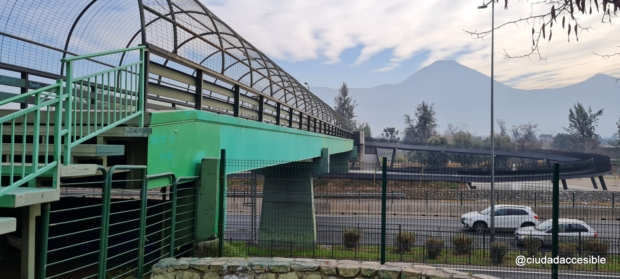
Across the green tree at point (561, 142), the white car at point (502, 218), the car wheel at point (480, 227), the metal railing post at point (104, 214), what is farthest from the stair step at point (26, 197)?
the green tree at point (561, 142)

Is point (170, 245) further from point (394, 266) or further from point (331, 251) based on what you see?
point (331, 251)

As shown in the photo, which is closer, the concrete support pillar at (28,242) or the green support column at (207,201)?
the concrete support pillar at (28,242)

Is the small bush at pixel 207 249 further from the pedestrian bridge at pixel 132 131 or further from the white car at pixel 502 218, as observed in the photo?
the white car at pixel 502 218

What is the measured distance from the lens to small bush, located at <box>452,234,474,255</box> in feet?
32.8

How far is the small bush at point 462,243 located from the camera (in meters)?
10.0

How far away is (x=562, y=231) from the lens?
10.5 meters

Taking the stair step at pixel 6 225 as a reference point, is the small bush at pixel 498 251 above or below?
Answer: below

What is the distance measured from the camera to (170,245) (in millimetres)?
5957

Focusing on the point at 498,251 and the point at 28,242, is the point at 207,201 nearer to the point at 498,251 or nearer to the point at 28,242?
the point at 28,242

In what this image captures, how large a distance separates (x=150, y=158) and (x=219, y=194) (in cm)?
180

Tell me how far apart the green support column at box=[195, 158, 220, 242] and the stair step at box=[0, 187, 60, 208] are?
298 cm

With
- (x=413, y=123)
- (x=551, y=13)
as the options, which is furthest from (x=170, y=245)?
(x=413, y=123)

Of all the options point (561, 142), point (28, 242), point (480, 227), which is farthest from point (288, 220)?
point (561, 142)

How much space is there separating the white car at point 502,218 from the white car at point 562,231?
7.3 inches
